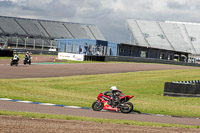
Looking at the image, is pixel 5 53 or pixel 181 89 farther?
pixel 5 53

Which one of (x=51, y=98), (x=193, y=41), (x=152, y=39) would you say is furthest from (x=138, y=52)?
(x=51, y=98)

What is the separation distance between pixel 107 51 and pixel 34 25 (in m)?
39.8

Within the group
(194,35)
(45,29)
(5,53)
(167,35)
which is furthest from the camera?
(45,29)

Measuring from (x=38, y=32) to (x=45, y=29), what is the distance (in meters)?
4.26

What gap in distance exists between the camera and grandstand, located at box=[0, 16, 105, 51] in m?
85.4

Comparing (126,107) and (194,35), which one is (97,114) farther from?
(194,35)

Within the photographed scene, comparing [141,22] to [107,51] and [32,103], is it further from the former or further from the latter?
[32,103]

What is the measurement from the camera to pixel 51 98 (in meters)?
17.3

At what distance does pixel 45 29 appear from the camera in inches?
3991

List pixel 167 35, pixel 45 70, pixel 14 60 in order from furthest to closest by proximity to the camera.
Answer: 1. pixel 167 35
2. pixel 14 60
3. pixel 45 70

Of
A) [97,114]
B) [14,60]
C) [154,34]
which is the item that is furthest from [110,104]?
[154,34]

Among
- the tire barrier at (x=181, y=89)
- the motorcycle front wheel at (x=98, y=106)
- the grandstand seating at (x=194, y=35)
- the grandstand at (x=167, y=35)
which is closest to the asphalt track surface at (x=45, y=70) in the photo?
the tire barrier at (x=181, y=89)

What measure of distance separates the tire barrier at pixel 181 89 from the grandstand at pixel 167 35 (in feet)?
235

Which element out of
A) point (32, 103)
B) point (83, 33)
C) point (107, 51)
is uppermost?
point (83, 33)
